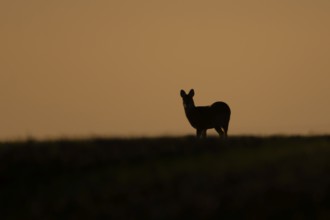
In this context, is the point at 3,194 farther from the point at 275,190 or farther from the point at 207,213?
the point at 275,190

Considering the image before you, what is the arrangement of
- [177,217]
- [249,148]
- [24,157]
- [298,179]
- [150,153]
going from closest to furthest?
[177,217], [298,179], [24,157], [150,153], [249,148]

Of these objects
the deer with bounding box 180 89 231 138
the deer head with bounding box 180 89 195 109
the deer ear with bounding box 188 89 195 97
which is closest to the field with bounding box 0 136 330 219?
the deer with bounding box 180 89 231 138

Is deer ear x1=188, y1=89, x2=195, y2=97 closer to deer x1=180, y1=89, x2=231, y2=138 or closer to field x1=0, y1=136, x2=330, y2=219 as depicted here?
deer x1=180, y1=89, x2=231, y2=138

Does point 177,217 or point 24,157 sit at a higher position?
point 24,157

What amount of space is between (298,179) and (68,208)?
18.1 feet

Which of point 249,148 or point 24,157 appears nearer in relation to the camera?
point 24,157

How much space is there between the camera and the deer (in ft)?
105

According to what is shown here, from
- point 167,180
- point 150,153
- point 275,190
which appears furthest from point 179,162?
point 275,190

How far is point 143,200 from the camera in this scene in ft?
54.5

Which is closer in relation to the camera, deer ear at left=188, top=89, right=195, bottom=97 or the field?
the field

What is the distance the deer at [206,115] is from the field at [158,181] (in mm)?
8678

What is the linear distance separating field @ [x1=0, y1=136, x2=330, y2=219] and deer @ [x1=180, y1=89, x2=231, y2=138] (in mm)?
8678

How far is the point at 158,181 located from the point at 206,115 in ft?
47.4

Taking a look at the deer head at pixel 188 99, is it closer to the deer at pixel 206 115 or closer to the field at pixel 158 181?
the deer at pixel 206 115
